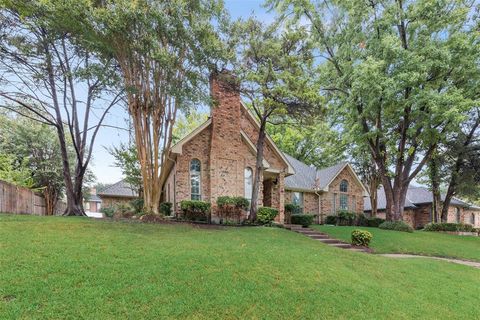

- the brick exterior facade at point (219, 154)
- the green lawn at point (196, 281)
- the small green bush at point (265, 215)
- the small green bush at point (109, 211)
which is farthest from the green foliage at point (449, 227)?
the small green bush at point (109, 211)

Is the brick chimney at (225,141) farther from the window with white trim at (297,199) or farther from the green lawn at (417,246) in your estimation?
the window with white trim at (297,199)

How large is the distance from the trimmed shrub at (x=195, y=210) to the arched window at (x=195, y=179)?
0.88m

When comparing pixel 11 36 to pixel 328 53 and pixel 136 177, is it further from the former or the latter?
pixel 328 53

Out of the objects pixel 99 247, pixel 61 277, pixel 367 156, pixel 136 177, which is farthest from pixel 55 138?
pixel 367 156

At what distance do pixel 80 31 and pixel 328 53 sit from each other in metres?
16.3

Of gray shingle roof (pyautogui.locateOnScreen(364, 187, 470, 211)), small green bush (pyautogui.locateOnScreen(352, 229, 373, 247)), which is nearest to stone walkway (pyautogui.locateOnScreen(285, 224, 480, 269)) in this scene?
small green bush (pyautogui.locateOnScreen(352, 229, 373, 247))

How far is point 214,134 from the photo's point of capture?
628 inches

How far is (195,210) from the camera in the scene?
1480 centimetres

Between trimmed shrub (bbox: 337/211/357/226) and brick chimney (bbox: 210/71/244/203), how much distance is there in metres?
10.1

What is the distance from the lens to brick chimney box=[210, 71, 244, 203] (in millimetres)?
15672

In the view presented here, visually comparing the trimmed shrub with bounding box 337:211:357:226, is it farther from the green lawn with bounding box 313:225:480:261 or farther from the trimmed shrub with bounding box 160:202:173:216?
the trimmed shrub with bounding box 160:202:173:216

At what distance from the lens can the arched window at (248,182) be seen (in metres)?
17.0

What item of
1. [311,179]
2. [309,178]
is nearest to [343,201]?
[311,179]

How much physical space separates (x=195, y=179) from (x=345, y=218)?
13.0 m
